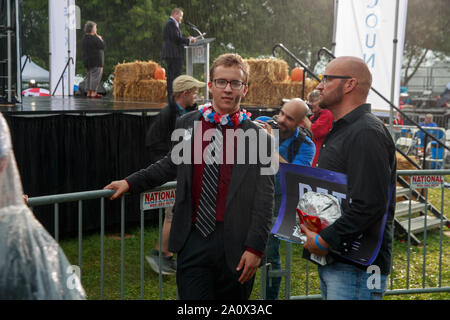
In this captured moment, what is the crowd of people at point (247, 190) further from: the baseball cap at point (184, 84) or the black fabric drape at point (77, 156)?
the black fabric drape at point (77, 156)

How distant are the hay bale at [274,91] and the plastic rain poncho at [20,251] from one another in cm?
1122

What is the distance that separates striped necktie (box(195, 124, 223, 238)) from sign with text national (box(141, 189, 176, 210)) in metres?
0.77

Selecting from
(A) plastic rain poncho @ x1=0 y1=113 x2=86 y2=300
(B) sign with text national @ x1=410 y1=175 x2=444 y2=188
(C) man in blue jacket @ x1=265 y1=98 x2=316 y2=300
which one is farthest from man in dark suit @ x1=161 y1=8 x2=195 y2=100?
(A) plastic rain poncho @ x1=0 y1=113 x2=86 y2=300

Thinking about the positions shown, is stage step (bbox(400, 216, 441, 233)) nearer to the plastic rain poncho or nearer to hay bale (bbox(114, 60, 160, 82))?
the plastic rain poncho

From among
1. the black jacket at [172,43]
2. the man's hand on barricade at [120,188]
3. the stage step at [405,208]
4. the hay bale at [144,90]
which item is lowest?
the stage step at [405,208]

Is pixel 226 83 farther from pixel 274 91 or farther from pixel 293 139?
pixel 274 91

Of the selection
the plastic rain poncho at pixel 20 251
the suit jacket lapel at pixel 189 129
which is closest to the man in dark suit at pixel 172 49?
the suit jacket lapel at pixel 189 129

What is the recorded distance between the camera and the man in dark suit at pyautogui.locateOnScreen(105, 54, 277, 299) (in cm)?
276

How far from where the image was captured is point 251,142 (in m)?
2.81

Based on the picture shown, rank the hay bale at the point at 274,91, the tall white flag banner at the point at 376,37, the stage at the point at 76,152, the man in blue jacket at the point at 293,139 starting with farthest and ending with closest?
the hay bale at the point at 274,91, the tall white flag banner at the point at 376,37, the stage at the point at 76,152, the man in blue jacket at the point at 293,139

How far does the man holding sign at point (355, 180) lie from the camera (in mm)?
2619

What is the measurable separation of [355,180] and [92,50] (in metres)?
11.7

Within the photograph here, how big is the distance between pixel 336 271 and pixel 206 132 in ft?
3.22
